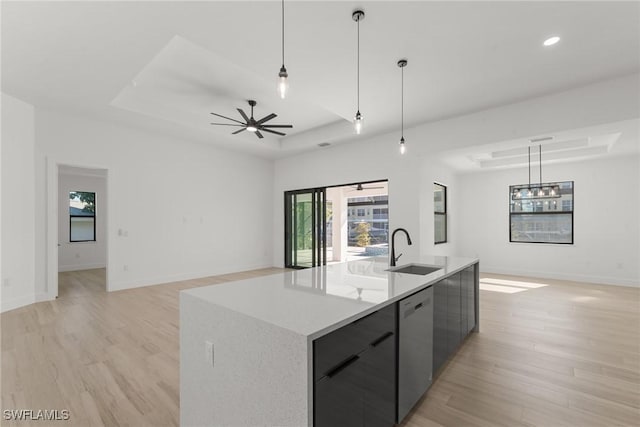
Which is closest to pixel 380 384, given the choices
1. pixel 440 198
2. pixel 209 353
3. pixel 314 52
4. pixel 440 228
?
pixel 209 353

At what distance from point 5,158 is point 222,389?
5.14 m

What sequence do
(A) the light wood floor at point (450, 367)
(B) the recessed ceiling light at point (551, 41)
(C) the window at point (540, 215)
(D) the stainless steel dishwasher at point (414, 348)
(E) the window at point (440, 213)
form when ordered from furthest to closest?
(E) the window at point (440, 213) < (C) the window at point (540, 215) < (B) the recessed ceiling light at point (551, 41) < (A) the light wood floor at point (450, 367) < (D) the stainless steel dishwasher at point (414, 348)

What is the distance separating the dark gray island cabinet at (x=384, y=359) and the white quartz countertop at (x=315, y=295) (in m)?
0.05

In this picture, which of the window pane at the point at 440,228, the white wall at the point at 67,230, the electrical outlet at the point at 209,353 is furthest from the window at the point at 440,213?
the white wall at the point at 67,230

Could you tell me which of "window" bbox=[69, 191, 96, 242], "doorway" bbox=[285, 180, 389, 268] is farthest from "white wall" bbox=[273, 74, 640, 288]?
"window" bbox=[69, 191, 96, 242]

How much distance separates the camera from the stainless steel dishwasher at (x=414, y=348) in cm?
167

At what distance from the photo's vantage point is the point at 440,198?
6.91 m

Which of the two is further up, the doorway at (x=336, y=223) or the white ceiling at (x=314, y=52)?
the white ceiling at (x=314, y=52)

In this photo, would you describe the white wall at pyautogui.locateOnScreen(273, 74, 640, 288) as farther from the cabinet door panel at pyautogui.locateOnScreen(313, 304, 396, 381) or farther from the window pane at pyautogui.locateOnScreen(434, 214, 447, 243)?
the cabinet door panel at pyautogui.locateOnScreen(313, 304, 396, 381)

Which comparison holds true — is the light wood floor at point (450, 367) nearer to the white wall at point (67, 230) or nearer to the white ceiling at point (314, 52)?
the white ceiling at point (314, 52)

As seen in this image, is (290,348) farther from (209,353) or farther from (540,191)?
(540,191)

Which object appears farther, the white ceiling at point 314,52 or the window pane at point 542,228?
the window pane at point 542,228

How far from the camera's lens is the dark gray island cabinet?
1.16 meters

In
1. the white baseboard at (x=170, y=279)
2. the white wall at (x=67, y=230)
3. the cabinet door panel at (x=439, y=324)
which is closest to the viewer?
the cabinet door panel at (x=439, y=324)
